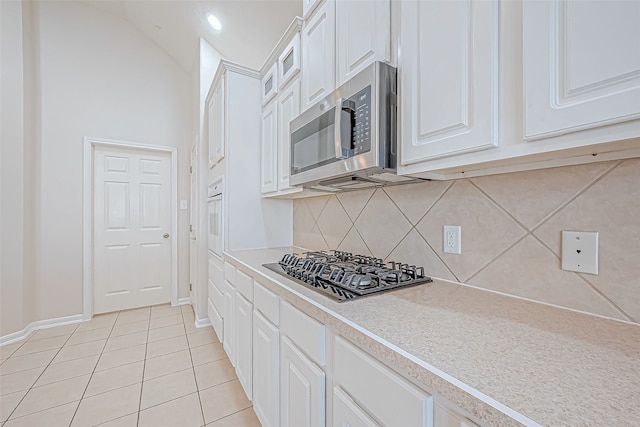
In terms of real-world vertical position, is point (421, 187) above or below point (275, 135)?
below

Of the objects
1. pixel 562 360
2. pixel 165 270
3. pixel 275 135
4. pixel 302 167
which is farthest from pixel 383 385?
pixel 165 270

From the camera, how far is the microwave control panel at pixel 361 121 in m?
1.05

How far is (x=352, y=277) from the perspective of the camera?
104 centimetres

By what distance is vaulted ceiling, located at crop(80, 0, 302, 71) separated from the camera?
2307 millimetres

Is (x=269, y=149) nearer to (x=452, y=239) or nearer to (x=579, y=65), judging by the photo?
(x=452, y=239)

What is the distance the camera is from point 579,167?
32.2 inches

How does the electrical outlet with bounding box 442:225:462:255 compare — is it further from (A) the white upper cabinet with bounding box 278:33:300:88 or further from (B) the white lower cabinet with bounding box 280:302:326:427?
(A) the white upper cabinet with bounding box 278:33:300:88

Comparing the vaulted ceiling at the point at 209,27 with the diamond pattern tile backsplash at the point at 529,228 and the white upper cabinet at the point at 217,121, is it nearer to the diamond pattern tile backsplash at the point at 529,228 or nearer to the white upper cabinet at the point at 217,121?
the white upper cabinet at the point at 217,121

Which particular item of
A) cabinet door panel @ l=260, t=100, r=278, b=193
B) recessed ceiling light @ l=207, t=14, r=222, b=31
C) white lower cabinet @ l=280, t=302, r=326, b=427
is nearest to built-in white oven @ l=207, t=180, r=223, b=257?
cabinet door panel @ l=260, t=100, r=278, b=193

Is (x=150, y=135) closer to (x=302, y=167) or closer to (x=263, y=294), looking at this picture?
(x=302, y=167)

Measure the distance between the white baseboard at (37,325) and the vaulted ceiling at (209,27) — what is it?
330cm

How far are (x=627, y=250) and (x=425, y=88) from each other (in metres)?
0.70

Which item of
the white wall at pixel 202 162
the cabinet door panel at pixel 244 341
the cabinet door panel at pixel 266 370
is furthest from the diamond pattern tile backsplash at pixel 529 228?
the white wall at pixel 202 162

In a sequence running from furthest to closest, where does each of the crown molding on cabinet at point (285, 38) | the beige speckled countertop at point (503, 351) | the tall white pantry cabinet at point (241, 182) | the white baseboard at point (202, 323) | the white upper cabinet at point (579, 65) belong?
the white baseboard at point (202, 323)
the tall white pantry cabinet at point (241, 182)
the crown molding on cabinet at point (285, 38)
the white upper cabinet at point (579, 65)
the beige speckled countertop at point (503, 351)
